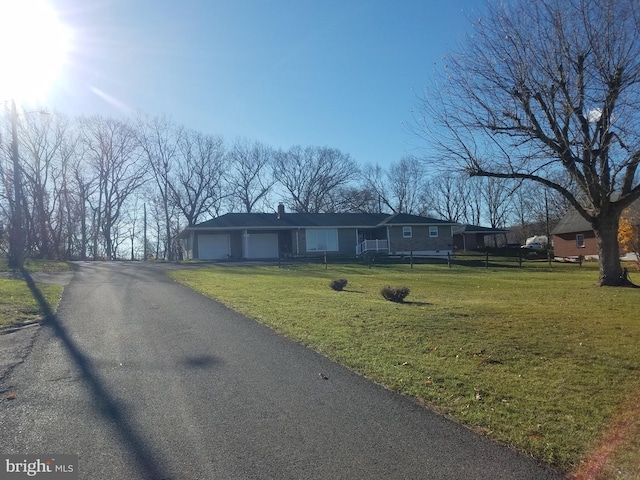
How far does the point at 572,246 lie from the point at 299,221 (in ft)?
84.1

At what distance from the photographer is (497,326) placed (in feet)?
27.8

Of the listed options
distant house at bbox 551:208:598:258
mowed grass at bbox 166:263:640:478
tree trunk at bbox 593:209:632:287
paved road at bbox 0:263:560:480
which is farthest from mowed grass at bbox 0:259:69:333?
distant house at bbox 551:208:598:258

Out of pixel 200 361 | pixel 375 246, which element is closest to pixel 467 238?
pixel 375 246

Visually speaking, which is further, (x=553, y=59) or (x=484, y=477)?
(x=553, y=59)

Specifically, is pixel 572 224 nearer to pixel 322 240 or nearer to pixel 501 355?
pixel 322 240

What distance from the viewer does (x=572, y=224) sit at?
4500cm

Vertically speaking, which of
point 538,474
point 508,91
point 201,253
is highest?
point 508,91

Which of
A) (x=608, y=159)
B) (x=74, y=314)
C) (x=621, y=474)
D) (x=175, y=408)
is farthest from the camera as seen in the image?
(x=608, y=159)

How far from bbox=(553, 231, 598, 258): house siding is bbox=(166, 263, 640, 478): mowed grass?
32.7 meters

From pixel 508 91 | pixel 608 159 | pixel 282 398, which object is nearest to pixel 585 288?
pixel 608 159

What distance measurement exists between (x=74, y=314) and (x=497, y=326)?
9118mm

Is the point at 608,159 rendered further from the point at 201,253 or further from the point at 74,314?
the point at 201,253

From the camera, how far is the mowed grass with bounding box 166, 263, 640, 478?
175 inches

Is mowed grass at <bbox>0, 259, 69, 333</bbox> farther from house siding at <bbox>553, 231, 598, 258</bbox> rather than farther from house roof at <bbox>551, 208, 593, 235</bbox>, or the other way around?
house roof at <bbox>551, 208, 593, 235</bbox>
